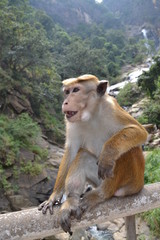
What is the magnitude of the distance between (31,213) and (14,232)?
0.16 m

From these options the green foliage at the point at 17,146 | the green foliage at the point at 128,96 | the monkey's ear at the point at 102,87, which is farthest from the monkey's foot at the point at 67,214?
the green foliage at the point at 128,96

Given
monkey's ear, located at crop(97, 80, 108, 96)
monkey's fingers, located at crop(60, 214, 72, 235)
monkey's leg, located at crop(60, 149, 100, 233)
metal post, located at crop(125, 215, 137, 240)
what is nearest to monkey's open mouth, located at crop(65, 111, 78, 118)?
monkey's ear, located at crop(97, 80, 108, 96)

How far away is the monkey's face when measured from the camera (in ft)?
7.04

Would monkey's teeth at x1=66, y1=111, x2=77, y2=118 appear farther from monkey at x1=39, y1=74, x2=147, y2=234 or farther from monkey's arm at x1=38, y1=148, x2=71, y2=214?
monkey's arm at x1=38, y1=148, x2=71, y2=214

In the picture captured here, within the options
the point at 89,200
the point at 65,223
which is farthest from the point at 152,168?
the point at 65,223

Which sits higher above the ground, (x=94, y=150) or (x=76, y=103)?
(x=76, y=103)

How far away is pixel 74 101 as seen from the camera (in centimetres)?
218

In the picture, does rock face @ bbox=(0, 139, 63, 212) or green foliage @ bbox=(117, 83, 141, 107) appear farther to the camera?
green foliage @ bbox=(117, 83, 141, 107)

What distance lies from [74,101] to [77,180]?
26.6 inches

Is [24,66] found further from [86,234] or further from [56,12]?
[56,12]

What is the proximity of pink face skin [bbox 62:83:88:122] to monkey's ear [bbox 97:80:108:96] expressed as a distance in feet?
0.49

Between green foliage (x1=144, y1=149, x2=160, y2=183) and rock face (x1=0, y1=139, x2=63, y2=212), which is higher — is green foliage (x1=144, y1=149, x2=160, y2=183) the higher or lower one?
the higher one

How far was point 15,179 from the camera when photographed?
10367 millimetres

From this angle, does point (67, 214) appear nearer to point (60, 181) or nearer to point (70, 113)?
point (60, 181)
